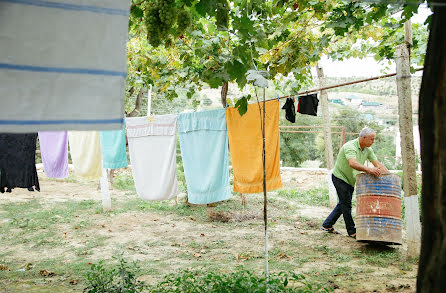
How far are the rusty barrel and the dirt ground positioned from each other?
28 cm

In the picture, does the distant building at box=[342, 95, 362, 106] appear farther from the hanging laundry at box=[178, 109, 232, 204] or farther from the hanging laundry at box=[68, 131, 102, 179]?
the hanging laundry at box=[178, 109, 232, 204]

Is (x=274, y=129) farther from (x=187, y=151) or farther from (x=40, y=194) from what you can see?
(x=40, y=194)

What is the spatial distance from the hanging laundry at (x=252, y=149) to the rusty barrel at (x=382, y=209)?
125cm

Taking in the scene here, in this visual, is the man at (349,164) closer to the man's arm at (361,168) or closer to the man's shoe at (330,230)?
the man's arm at (361,168)

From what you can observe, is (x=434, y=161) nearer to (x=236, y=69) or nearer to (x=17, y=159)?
(x=236, y=69)

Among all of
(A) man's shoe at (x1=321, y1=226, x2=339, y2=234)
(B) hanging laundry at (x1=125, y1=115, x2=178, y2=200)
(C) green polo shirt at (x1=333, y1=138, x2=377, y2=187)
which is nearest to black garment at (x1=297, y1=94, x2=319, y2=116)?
(C) green polo shirt at (x1=333, y1=138, x2=377, y2=187)

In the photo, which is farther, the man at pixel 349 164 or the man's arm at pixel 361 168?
the man at pixel 349 164

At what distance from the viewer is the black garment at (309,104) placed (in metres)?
5.61

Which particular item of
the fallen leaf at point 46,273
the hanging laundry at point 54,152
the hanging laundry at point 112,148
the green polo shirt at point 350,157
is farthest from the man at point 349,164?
the hanging laundry at point 54,152

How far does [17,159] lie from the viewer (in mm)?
5418

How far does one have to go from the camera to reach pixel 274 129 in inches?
193

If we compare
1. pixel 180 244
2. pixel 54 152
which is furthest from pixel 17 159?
pixel 180 244

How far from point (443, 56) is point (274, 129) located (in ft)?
11.7

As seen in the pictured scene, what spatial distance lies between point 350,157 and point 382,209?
36.7 inches
